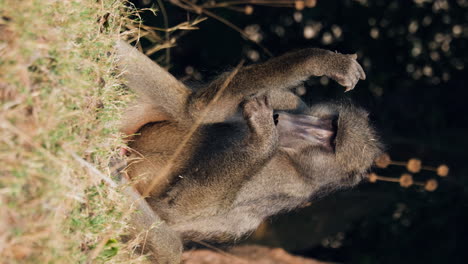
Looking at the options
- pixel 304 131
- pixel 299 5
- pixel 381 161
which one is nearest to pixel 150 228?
pixel 304 131

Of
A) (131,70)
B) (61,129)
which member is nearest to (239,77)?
(131,70)

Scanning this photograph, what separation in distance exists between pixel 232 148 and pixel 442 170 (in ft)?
9.04

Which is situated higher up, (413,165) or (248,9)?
(248,9)

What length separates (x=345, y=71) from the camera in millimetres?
3188

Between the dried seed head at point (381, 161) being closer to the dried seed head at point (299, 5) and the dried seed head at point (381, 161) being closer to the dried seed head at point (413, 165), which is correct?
the dried seed head at point (413, 165)

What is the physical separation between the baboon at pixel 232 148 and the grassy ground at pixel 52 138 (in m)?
0.57

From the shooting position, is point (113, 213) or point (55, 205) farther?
point (113, 213)

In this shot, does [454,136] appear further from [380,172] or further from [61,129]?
[61,129]

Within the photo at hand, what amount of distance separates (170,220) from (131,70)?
825 mm

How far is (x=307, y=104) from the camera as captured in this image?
12.3 ft

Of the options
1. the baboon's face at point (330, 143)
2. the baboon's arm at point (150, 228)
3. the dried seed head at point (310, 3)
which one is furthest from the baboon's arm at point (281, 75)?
the dried seed head at point (310, 3)

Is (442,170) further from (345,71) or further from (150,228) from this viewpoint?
(150,228)

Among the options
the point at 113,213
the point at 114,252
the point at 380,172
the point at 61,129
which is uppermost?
the point at 61,129

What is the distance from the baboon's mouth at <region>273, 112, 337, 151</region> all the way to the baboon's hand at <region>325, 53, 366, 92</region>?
1.37 feet
